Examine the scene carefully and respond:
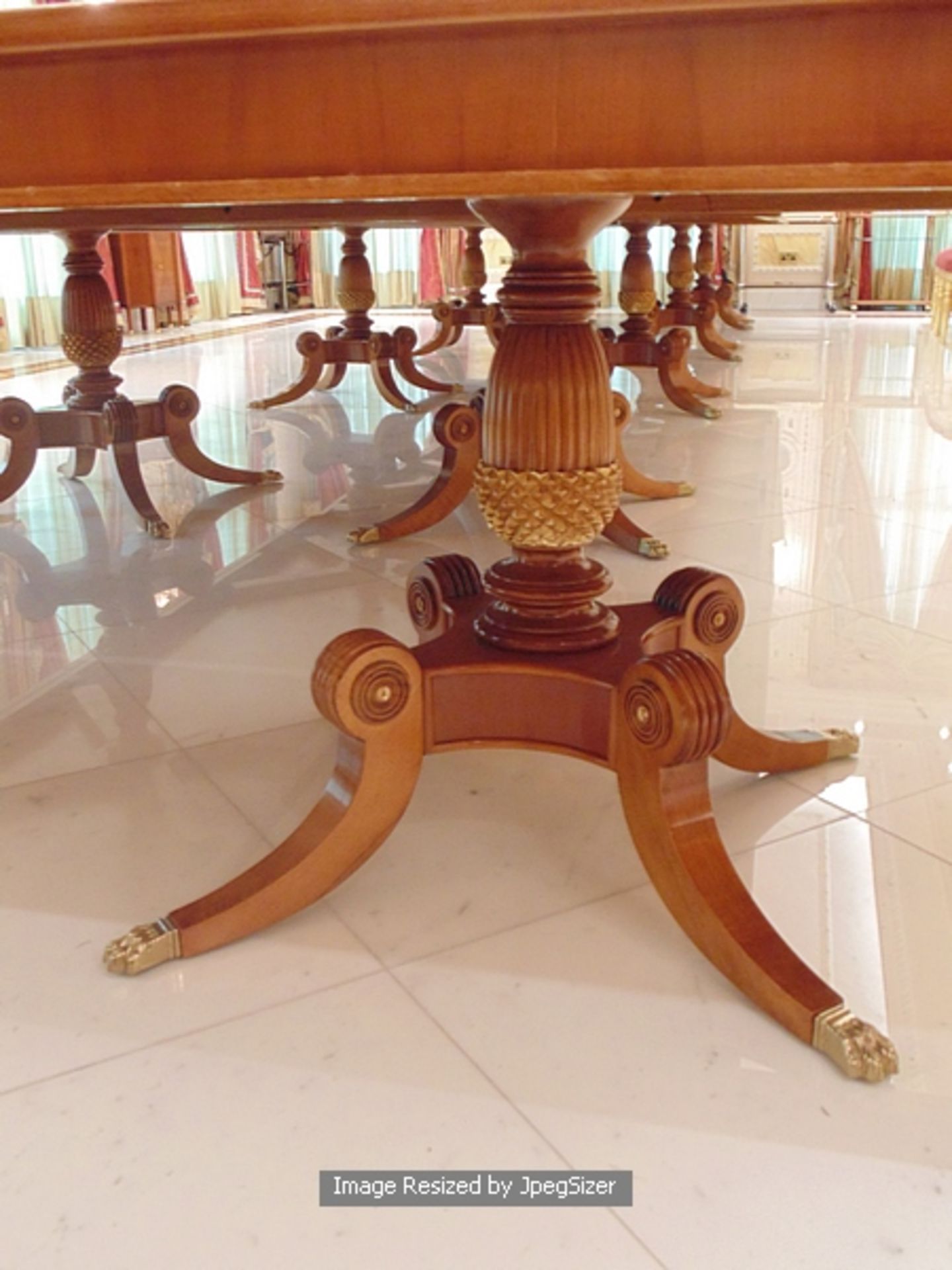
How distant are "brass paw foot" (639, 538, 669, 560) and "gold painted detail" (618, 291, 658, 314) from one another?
1830mm

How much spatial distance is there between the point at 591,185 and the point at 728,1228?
22.8 inches

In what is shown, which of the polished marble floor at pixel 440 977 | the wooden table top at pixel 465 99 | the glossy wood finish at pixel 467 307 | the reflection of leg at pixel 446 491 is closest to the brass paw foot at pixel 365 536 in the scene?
the reflection of leg at pixel 446 491

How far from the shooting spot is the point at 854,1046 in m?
0.79

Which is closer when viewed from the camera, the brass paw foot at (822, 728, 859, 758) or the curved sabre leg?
the brass paw foot at (822, 728, 859, 758)

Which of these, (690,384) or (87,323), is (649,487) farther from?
(690,384)

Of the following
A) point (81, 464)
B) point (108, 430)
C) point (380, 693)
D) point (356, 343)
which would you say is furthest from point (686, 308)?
point (380, 693)

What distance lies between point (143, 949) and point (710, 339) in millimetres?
4714

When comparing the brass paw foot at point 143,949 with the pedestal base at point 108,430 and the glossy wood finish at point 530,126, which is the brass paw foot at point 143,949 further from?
the pedestal base at point 108,430

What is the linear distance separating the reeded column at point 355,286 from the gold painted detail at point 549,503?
2.79m

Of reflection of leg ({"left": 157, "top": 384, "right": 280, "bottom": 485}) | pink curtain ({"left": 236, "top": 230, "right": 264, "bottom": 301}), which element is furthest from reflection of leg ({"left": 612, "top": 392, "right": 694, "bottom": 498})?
pink curtain ({"left": 236, "top": 230, "right": 264, "bottom": 301})

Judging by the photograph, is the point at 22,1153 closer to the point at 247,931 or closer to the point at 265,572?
the point at 247,931

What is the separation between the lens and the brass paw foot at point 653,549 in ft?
6.78

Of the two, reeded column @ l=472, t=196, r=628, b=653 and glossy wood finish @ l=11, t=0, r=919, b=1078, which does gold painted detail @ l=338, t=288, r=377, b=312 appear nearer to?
reeded column @ l=472, t=196, r=628, b=653

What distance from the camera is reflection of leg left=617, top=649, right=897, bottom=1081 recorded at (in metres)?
0.85
